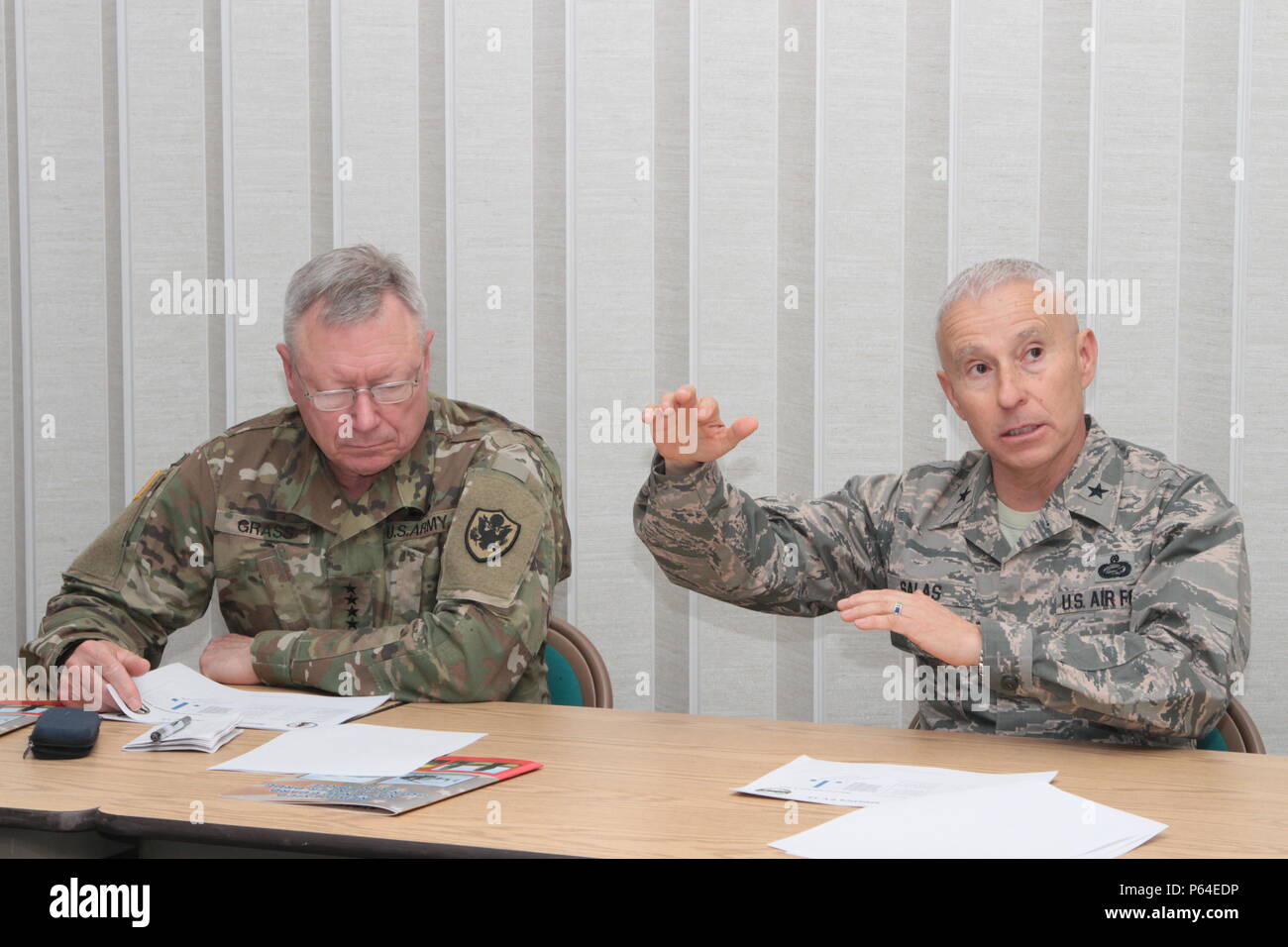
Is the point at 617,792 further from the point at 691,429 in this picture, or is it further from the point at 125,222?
the point at 125,222

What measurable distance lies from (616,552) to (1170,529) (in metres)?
1.45

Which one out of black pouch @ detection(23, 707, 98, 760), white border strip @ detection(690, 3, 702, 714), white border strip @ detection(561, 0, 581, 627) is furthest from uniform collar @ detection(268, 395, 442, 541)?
white border strip @ detection(690, 3, 702, 714)

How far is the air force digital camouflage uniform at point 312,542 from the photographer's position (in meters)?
2.08

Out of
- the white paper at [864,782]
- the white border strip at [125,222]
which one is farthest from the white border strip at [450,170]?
the white paper at [864,782]

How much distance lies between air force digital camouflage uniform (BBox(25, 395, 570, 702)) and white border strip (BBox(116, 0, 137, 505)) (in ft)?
3.22

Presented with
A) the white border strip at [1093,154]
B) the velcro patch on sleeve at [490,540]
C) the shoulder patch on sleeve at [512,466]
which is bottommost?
the velcro patch on sleeve at [490,540]

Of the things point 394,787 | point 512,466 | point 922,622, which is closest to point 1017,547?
point 922,622

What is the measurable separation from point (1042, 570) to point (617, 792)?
80 centimetres

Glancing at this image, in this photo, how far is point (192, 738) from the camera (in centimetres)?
169

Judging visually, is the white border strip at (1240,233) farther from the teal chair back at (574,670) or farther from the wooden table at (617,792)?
the teal chair back at (574,670)

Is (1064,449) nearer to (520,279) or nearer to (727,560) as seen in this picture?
(727,560)

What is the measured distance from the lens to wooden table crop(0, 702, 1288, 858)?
1287 millimetres

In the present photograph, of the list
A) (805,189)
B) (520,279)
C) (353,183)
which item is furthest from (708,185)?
(353,183)

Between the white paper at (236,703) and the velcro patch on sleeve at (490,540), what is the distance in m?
0.22
